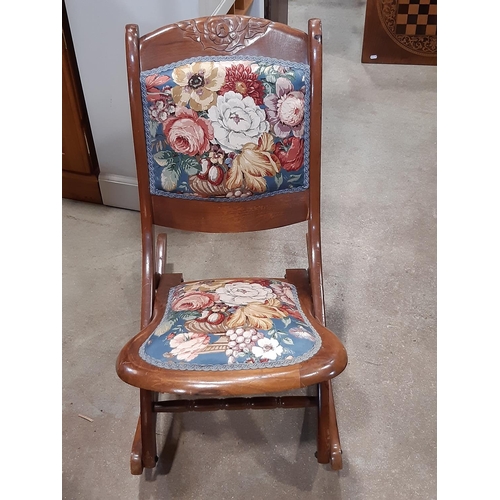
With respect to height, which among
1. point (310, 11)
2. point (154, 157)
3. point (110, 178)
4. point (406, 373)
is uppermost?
point (310, 11)

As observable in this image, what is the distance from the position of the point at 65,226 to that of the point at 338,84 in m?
1.79

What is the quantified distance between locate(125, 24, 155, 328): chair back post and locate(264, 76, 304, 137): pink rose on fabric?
0.30 meters

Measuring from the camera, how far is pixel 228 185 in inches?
53.4

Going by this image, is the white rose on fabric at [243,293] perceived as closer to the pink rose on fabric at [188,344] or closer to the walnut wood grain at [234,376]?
the pink rose on fabric at [188,344]

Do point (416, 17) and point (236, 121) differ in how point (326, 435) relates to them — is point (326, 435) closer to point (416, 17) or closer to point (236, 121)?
point (236, 121)

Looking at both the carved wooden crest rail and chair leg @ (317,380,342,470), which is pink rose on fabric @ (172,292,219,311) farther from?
the carved wooden crest rail

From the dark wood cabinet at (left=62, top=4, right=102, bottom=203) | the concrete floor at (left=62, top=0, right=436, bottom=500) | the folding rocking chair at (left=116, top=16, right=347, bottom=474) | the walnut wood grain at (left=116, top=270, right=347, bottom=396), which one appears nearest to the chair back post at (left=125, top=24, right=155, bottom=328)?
the folding rocking chair at (left=116, top=16, right=347, bottom=474)

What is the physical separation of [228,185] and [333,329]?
721 millimetres

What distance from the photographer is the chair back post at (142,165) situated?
1.25 m

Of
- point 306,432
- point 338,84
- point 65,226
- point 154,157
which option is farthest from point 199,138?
point 338,84

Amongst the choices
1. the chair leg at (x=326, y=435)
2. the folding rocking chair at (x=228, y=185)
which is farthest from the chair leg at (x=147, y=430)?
the chair leg at (x=326, y=435)

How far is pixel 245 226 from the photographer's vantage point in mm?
1420

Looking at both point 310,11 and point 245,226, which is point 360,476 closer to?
point 245,226

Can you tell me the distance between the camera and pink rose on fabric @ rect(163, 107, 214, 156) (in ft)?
4.21
